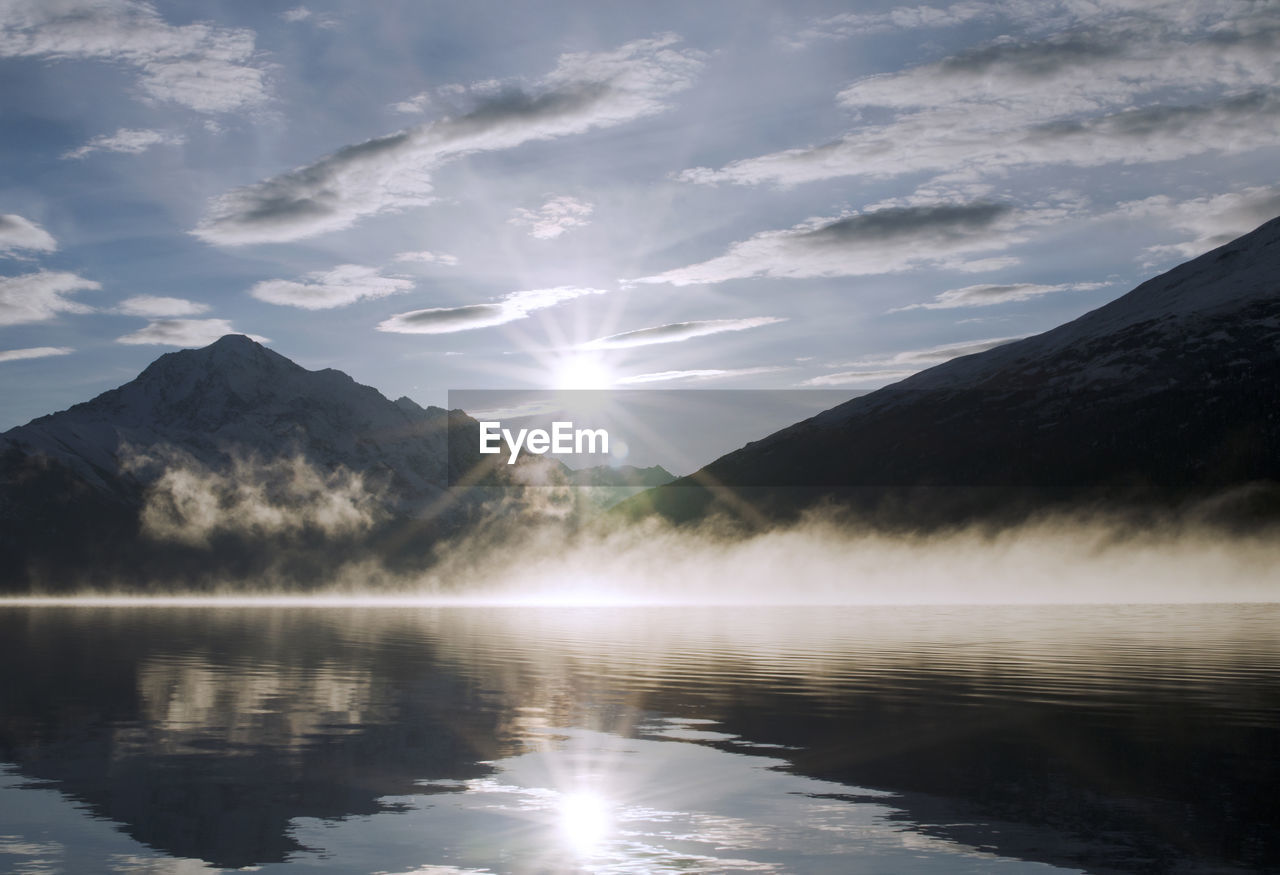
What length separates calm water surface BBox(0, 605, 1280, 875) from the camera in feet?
67.2

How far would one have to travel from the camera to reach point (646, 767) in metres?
28.5

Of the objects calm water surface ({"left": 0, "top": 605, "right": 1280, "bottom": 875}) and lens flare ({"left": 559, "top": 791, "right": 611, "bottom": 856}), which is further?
lens flare ({"left": 559, "top": 791, "right": 611, "bottom": 856})

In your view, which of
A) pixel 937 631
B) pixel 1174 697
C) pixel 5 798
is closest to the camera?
pixel 5 798

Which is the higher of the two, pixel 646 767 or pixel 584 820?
pixel 584 820

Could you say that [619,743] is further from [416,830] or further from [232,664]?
[232,664]

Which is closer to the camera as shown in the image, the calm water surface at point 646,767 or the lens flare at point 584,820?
the calm water surface at point 646,767

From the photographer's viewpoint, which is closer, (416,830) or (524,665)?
(416,830)

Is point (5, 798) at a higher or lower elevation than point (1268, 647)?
higher

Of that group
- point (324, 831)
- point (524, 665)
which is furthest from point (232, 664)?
point (324, 831)

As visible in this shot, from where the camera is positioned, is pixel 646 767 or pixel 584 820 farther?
pixel 646 767

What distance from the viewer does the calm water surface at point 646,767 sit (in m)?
20.5

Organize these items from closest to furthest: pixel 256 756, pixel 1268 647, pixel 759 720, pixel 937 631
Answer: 1. pixel 256 756
2. pixel 759 720
3. pixel 1268 647
4. pixel 937 631

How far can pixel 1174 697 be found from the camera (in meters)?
41.2

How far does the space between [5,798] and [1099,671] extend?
44985 millimetres
